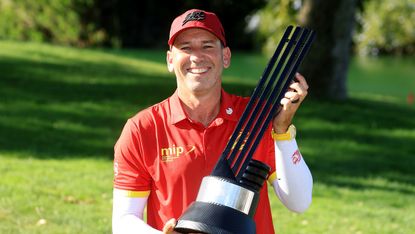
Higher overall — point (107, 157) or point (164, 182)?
point (164, 182)

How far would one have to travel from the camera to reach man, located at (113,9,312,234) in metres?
3.76

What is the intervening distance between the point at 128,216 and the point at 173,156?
0.34 metres

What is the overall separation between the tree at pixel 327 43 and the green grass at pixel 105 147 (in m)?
0.64

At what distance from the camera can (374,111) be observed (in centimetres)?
1598

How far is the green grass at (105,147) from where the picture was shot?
323 inches

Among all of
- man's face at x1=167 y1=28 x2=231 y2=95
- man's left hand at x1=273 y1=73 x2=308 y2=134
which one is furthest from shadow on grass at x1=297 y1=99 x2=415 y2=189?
man's left hand at x1=273 y1=73 x2=308 y2=134

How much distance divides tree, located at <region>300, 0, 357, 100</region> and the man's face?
12.8 metres

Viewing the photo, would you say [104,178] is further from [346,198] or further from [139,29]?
[139,29]

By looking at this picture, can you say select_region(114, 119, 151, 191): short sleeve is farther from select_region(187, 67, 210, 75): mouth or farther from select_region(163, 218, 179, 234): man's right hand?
select_region(163, 218, 179, 234): man's right hand

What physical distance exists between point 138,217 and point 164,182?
0.20 metres

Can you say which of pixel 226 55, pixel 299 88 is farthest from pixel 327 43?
pixel 299 88

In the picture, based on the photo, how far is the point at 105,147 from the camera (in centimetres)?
1153

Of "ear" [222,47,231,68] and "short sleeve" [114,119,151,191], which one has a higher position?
"ear" [222,47,231,68]

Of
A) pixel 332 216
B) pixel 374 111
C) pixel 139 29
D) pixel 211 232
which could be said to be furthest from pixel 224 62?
pixel 139 29
